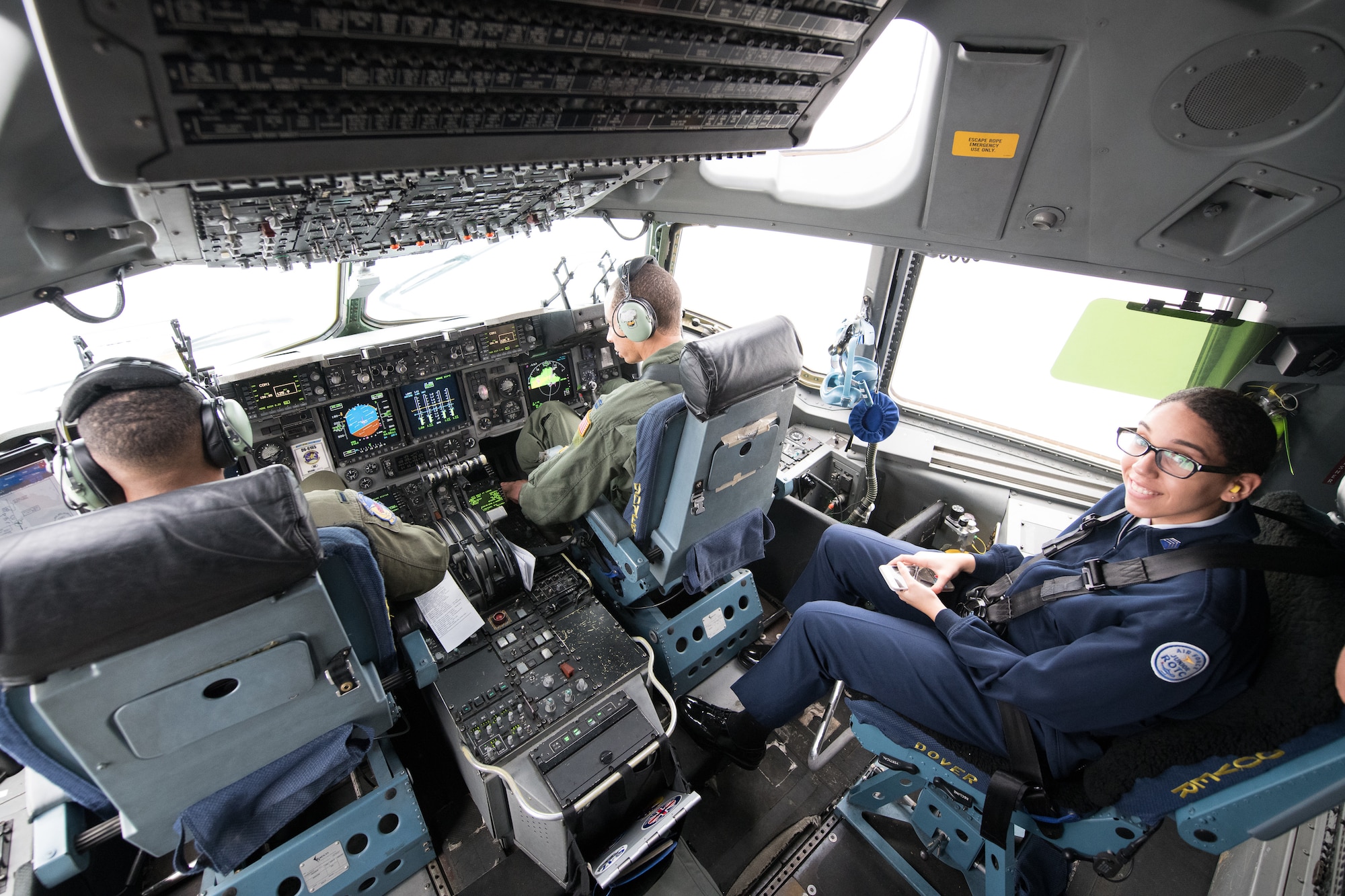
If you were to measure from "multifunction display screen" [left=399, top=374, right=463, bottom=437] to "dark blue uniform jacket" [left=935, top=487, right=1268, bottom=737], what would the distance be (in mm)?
2177

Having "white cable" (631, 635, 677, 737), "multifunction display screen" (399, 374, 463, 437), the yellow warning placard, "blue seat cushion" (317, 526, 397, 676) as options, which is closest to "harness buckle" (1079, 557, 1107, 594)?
the yellow warning placard

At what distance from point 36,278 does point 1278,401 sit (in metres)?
3.25

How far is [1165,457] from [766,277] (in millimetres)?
3050

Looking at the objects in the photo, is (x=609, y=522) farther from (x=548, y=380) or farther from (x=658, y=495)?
(x=548, y=380)

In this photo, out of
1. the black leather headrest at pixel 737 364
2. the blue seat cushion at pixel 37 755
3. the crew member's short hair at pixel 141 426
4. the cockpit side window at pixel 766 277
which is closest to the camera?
the blue seat cushion at pixel 37 755

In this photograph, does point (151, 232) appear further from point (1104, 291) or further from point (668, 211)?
point (1104, 291)

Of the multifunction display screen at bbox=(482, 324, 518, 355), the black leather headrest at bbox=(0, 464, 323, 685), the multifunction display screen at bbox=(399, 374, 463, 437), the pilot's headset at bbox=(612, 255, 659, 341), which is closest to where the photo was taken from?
the black leather headrest at bbox=(0, 464, 323, 685)

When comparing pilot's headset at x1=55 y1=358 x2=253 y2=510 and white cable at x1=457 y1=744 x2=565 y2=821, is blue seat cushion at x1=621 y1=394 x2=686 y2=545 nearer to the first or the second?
white cable at x1=457 y1=744 x2=565 y2=821

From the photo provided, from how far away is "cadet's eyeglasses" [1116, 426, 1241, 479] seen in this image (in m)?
1.33

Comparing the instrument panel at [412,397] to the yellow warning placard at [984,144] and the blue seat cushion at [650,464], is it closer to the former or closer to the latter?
the blue seat cushion at [650,464]

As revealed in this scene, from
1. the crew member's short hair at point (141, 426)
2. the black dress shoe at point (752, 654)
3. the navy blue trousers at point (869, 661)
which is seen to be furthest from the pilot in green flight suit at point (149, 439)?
the black dress shoe at point (752, 654)

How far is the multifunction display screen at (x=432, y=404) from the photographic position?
8.30 ft

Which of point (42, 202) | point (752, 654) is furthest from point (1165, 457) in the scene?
point (42, 202)

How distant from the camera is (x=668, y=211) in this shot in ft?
8.85
